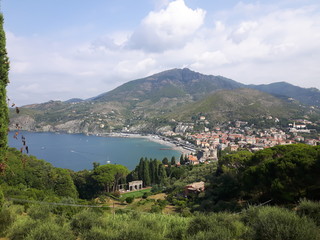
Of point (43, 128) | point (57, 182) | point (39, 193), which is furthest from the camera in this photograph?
point (43, 128)

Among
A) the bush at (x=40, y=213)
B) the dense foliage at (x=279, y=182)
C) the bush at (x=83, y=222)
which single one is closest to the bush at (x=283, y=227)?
the bush at (x=83, y=222)

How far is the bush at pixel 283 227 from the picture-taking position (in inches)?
152

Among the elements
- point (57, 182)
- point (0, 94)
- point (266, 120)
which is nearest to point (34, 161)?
point (57, 182)

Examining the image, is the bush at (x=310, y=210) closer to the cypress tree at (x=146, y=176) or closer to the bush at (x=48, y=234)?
the bush at (x=48, y=234)

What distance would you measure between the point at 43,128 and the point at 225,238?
143504 mm

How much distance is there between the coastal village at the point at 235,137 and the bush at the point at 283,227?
178 feet

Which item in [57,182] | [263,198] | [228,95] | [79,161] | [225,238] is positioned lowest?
[79,161]

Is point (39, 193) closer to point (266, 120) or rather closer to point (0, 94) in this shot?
point (0, 94)

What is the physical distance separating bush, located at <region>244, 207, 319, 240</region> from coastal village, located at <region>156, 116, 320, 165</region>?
54.3m

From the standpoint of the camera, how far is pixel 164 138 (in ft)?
331

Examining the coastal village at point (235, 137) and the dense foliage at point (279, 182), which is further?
the coastal village at point (235, 137)

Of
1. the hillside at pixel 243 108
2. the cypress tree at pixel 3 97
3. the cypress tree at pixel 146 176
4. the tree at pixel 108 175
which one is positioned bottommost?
the cypress tree at pixel 146 176

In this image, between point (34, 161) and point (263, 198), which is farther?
point (34, 161)

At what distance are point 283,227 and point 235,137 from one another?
8242 cm
